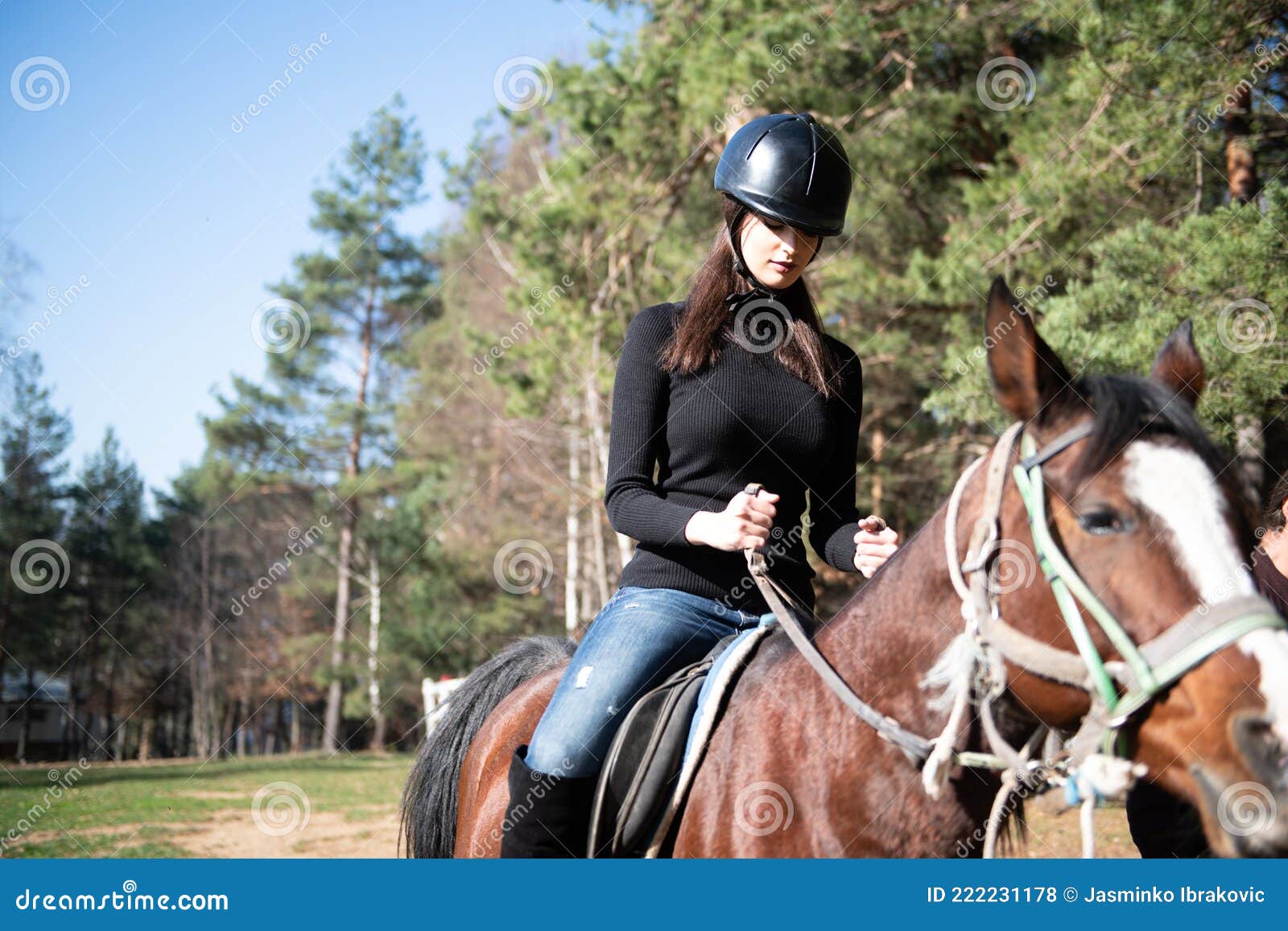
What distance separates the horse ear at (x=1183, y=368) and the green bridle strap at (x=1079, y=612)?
1.48 feet

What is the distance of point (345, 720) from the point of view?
41.2 meters

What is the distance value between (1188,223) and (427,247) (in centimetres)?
3100

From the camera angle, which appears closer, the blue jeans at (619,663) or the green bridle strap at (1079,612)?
the green bridle strap at (1079,612)

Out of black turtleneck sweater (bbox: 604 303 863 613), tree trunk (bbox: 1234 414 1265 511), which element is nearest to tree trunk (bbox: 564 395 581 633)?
tree trunk (bbox: 1234 414 1265 511)

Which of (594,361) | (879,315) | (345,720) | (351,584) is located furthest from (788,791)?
(345,720)

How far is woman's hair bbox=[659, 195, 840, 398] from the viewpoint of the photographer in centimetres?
275

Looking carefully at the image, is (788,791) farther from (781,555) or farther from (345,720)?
(345,720)

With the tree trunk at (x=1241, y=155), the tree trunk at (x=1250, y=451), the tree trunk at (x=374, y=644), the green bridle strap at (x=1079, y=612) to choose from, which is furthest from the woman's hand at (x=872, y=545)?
the tree trunk at (x=374, y=644)

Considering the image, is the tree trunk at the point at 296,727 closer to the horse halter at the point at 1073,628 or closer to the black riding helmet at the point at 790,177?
the black riding helmet at the point at 790,177

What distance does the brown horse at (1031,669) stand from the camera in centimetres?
163

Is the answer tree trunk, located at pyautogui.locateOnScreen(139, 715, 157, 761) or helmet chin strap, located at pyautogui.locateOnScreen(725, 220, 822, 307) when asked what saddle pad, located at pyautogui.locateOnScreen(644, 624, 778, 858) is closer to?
Answer: helmet chin strap, located at pyautogui.locateOnScreen(725, 220, 822, 307)

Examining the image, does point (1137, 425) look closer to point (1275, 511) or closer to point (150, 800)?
point (1275, 511)

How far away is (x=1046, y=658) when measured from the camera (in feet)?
5.83

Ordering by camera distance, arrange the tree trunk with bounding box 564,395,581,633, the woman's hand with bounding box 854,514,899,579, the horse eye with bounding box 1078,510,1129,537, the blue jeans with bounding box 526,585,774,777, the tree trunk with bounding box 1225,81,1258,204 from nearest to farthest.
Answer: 1. the horse eye with bounding box 1078,510,1129,537
2. the blue jeans with bounding box 526,585,774,777
3. the woman's hand with bounding box 854,514,899,579
4. the tree trunk with bounding box 1225,81,1258,204
5. the tree trunk with bounding box 564,395,581,633
